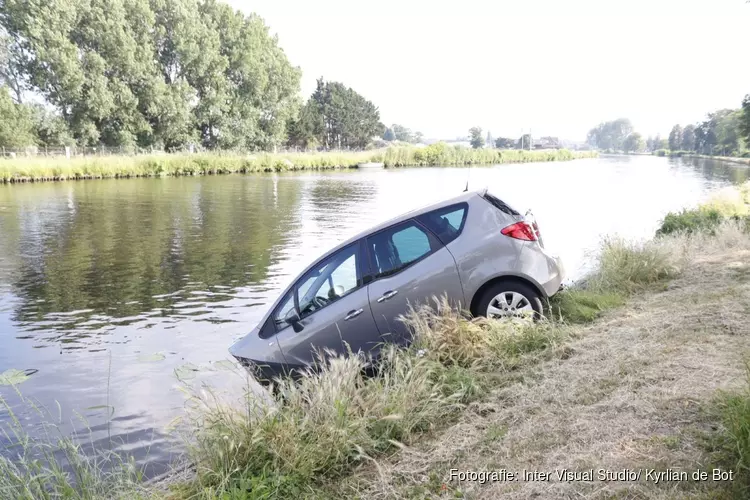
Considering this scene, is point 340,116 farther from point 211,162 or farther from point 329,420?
point 329,420

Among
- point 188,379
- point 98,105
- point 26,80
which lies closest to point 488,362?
point 188,379

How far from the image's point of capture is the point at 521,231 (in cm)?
672

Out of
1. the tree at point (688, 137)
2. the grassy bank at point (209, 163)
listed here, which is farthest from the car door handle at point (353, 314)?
the tree at point (688, 137)

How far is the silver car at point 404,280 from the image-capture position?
21.0ft

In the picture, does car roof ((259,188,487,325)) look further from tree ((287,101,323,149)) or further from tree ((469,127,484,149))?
tree ((469,127,484,149))

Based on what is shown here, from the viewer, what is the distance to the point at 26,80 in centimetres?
5425

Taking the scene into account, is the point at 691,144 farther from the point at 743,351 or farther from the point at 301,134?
the point at 743,351

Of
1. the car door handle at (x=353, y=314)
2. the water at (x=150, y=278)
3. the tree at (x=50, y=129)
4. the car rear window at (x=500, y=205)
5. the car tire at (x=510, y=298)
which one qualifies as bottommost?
the water at (x=150, y=278)

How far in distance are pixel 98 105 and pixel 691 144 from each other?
7542 inches

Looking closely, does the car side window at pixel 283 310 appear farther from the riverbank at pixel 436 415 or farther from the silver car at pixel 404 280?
the riverbank at pixel 436 415

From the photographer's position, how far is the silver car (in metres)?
6.39

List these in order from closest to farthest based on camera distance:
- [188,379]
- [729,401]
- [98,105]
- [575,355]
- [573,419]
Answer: [729,401] → [573,419] → [575,355] → [188,379] → [98,105]

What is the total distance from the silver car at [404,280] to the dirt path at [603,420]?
3.60 ft

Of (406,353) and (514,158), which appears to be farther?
(514,158)
